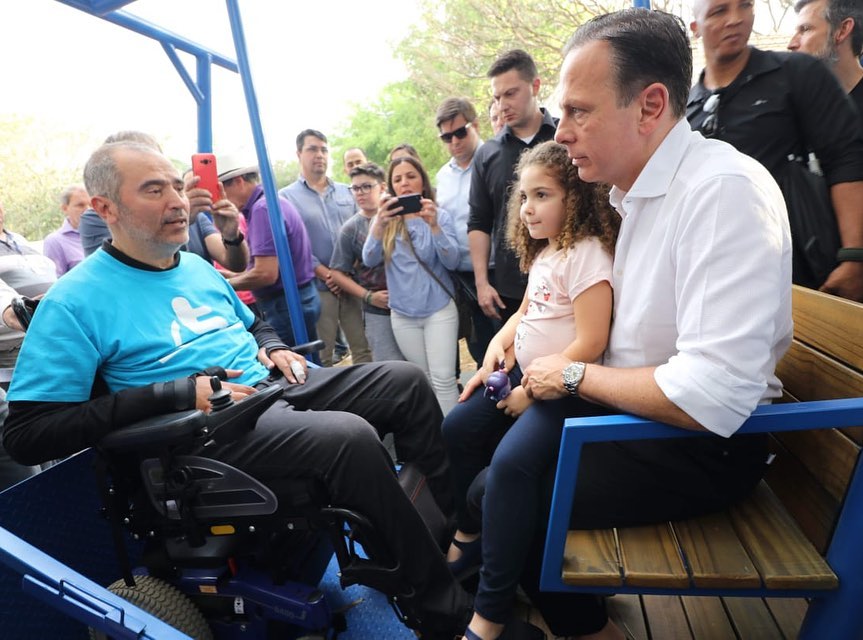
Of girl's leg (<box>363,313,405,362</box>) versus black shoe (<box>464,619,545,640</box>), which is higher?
girl's leg (<box>363,313,405,362</box>)

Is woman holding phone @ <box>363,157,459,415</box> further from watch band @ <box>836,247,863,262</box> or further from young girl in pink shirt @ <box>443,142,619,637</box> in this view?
watch band @ <box>836,247,863,262</box>

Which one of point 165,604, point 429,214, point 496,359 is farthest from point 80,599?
point 429,214

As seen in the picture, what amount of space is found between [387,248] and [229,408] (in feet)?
A: 4.88

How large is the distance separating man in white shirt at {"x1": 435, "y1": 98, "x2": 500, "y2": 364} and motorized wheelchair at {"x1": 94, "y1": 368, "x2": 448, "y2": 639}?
5.15 ft

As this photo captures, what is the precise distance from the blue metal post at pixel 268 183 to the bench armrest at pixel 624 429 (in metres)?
2.03

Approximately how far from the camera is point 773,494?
1331 millimetres

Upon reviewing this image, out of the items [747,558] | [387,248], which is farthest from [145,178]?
[747,558]

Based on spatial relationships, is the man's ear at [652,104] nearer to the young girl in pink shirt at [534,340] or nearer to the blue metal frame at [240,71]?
the young girl in pink shirt at [534,340]

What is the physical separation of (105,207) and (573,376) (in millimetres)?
1600

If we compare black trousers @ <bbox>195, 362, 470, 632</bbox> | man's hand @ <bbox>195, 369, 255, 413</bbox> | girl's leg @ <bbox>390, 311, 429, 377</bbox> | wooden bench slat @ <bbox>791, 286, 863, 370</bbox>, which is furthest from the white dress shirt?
girl's leg @ <bbox>390, 311, 429, 377</bbox>

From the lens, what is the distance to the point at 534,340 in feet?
Answer: 5.40

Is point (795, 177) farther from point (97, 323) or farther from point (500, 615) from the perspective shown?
point (97, 323)

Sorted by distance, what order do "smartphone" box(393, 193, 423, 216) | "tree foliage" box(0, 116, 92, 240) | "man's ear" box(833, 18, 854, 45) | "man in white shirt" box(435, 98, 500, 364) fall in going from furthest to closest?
"tree foliage" box(0, 116, 92, 240) < "man in white shirt" box(435, 98, 500, 364) < "smartphone" box(393, 193, 423, 216) < "man's ear" box(833, 18, 854, 45)

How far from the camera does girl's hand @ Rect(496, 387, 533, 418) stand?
1.62m
